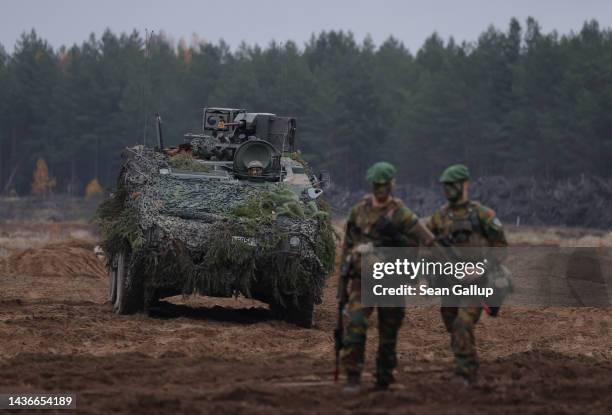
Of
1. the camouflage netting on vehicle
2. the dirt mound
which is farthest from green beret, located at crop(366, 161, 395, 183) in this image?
the dirt mound

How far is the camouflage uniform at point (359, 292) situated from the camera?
9398 millimetres

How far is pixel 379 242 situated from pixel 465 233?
72 centimetres

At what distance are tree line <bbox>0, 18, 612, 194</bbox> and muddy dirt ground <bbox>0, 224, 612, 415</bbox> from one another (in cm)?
3825

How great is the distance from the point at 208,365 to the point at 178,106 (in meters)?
62.5

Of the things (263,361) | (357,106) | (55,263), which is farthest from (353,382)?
(357,106)

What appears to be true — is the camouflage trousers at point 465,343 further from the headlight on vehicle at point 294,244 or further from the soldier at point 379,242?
the headlight on vehicle at point 294,244

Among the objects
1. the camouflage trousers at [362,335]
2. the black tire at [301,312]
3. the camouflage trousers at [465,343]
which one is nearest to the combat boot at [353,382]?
the camouflage trousers at [362,335]

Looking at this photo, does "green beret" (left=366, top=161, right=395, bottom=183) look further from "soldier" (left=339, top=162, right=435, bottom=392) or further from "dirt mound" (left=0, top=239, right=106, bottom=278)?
"dirt mound" (left=0, top=239, right=106, bottom=278)

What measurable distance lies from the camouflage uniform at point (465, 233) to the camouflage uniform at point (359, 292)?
1.15 ft

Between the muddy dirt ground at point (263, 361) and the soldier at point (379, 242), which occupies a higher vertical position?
the soldier at point (379, 242)

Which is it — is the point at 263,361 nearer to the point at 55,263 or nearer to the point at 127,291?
the point at 127,291


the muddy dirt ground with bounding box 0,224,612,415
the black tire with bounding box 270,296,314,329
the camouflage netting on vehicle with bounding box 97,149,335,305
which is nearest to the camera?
the muddy dirt ground with bounding box 0,224,612,415

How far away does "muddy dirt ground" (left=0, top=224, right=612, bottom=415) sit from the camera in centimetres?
879

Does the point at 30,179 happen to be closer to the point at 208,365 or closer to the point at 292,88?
the point at 292,88
